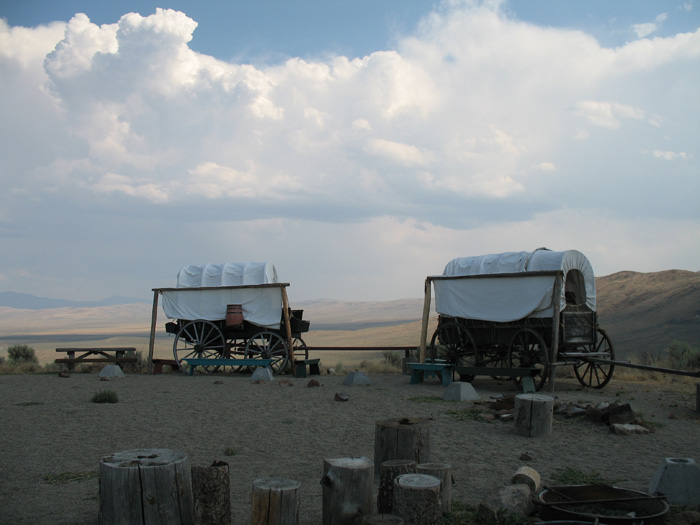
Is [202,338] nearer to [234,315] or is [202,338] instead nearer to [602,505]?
[234,315]

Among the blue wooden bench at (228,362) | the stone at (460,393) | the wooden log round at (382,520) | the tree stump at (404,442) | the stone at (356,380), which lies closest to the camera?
the wooden log round at (382,520)

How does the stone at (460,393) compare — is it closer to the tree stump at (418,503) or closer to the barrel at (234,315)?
the barrel at (234,315)

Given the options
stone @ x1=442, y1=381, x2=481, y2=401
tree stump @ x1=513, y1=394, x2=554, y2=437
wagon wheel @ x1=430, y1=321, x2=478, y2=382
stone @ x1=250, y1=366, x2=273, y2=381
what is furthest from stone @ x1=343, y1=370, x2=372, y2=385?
tree stump @ x1=513, y1=394, x2=554, y2=437

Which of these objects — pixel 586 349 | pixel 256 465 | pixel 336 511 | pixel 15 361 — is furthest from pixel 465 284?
pixel 15 361

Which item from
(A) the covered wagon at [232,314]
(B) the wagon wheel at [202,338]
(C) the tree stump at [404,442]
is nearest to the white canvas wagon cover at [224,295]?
(A) the covered wagon at [232,314]

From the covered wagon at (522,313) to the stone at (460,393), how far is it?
44.9 inches

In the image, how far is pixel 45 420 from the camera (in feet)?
27.7

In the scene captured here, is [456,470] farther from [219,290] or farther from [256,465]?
[219,290]

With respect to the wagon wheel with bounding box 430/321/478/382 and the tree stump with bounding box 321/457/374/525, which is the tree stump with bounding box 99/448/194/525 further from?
the wagon wheel with bounding box 430/321/478/382

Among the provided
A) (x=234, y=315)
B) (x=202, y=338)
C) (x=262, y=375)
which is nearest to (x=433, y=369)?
(x=262, y=375)

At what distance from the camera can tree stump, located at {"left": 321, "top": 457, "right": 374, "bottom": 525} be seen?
3.90m

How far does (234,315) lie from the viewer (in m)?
14.4

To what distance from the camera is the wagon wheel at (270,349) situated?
14.8 meters

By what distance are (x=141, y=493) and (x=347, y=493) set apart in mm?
1295
